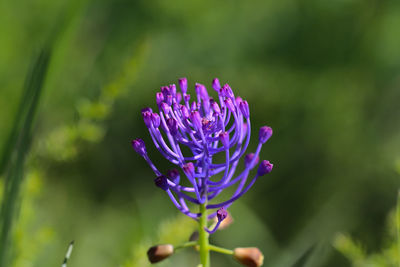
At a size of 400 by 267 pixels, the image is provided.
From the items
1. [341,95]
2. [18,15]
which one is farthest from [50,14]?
[341,95]

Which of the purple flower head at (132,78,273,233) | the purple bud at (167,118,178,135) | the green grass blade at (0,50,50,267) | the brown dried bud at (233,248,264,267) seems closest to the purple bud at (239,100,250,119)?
the purple flower head at (132,78,273,233)

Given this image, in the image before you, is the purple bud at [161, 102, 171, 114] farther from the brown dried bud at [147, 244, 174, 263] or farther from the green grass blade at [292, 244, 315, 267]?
the green grass blade at [292, 244, 315, 267]

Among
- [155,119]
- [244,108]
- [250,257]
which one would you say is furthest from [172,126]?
[250,257]

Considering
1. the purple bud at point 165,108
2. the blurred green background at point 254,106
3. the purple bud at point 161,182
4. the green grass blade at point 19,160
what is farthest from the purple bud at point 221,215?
the blurred green background at point 254,106

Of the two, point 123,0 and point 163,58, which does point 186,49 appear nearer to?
point 163,58

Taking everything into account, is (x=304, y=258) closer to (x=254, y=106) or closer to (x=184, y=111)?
(x=184, y=111)

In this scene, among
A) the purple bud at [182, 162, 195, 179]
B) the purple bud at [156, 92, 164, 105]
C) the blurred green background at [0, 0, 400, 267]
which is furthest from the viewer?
the blurred green background at [0, 0, 400, 267]
